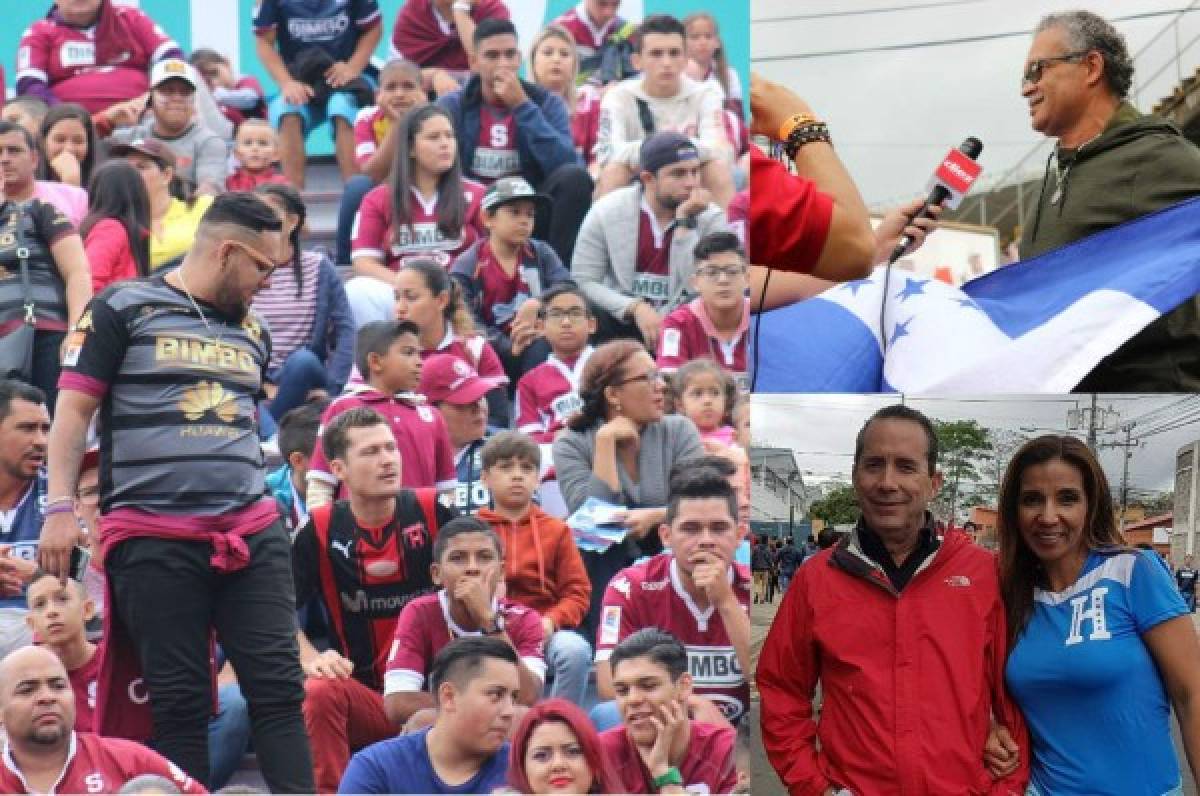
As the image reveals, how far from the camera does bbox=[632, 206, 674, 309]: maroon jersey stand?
11.7 ft

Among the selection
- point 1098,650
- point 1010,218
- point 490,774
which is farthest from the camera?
point 1010,218

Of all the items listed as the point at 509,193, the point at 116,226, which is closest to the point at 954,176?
the point at 509,193

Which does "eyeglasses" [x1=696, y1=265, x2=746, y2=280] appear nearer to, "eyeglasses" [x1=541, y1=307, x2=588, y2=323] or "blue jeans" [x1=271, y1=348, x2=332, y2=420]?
"eyeglasses" [x1=541, y1=307, x2=588, y2=323]

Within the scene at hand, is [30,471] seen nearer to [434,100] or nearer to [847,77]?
[434,100]

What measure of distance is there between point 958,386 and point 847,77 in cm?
84

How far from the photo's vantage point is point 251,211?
3564 mm

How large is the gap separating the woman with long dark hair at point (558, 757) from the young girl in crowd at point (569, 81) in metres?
1.38

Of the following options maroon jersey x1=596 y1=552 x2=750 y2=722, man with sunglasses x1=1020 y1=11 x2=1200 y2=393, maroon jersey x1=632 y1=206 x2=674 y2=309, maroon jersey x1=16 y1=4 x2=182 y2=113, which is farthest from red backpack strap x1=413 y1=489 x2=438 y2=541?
man with sunglasses x1=1020 y1=11 x2=1200 y2=393

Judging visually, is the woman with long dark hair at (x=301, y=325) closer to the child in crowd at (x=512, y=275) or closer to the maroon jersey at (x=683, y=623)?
the child in crowd at (x=512, y=275)

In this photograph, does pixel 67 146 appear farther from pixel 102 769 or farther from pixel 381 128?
pixel 102 769

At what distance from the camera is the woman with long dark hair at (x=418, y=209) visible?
12.0 ft

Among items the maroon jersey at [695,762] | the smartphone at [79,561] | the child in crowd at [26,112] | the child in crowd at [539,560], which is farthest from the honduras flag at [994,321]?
the child in crowd at [26,112]

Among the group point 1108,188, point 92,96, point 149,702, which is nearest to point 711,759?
point 149,702

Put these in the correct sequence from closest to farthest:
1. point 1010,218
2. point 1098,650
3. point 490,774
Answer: point 1098,650 < point 490,774 < point 1010,218
